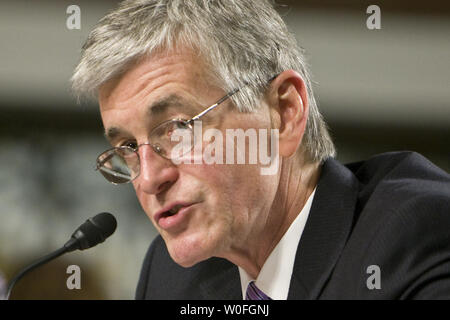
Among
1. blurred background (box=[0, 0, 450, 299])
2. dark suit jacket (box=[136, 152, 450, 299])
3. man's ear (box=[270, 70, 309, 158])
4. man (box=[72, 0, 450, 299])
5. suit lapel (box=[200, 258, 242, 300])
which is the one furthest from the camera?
blurred background (box=[0, 0, 450, 299])

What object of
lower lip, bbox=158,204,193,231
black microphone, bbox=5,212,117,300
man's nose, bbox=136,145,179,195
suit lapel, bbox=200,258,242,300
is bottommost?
suit lapel, bbox=200,258,242,300

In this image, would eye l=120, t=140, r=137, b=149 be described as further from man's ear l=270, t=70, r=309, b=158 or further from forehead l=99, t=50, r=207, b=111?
man's ear l=270, t=70, r=309, b=158

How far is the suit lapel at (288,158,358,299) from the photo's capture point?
1.13 metres

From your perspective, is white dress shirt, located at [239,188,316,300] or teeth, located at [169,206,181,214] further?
white dress shirt, located at [239,188,316,300]

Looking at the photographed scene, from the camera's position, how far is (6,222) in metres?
2.01

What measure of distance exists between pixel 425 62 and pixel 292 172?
874mm

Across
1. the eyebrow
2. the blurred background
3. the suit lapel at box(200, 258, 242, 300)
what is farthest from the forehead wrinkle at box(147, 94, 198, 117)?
the blurred background

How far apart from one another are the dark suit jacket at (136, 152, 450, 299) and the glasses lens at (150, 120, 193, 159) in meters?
0.30

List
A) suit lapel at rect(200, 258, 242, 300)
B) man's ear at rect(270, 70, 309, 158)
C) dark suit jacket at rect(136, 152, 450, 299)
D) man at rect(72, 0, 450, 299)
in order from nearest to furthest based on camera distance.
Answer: dark suit jacket at rect(136, 152, 450, 299)
man at rect(72, 0, 450, 299)
man's ear at rect(270, 70, 309, 158)
suit lapel at rect(200, 258, 242, 300)

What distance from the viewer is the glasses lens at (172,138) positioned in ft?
3.66

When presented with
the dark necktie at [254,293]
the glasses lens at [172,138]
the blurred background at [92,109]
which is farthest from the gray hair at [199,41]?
the blurred background at [92,109]

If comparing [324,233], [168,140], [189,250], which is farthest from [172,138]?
[324,233]

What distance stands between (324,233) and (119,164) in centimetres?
44

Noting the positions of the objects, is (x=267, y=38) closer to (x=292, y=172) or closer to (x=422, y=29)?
(x=292, y=172)
